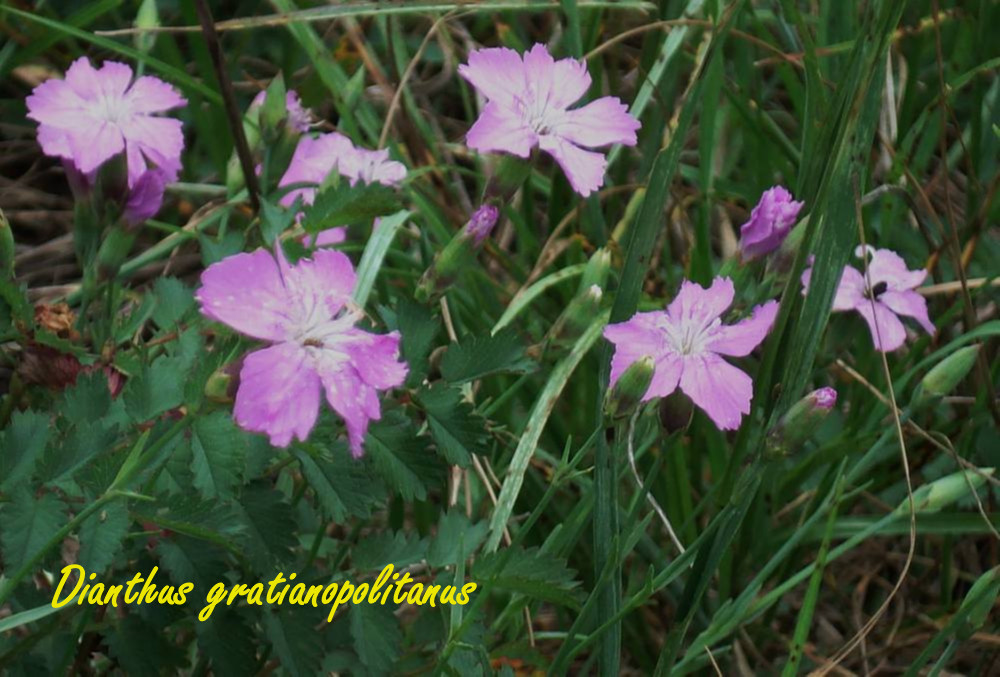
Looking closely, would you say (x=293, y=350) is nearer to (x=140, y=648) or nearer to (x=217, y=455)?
(x=217, y=455)

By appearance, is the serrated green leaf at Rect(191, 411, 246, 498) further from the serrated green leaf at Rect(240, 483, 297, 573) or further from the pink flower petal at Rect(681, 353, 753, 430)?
the pink flower petal at Rect(681, 353, 753, 430)

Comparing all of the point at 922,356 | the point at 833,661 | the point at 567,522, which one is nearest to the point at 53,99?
the point at 567,522

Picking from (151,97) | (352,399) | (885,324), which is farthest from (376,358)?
(885,324)

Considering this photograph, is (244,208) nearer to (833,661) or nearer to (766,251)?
(766,251)

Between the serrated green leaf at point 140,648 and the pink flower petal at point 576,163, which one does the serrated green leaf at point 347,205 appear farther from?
the serrated green leaf at point 140,648

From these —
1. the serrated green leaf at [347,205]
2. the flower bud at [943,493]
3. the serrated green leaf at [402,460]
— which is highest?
the serrated green leaf at [347,205]

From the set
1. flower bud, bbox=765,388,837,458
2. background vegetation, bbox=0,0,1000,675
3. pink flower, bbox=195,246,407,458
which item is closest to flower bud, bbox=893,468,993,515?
background vegetation, bbox=0,0,1000,675

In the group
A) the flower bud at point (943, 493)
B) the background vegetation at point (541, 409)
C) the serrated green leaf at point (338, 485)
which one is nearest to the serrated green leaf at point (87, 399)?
the background vegetation at point (541, 409)
